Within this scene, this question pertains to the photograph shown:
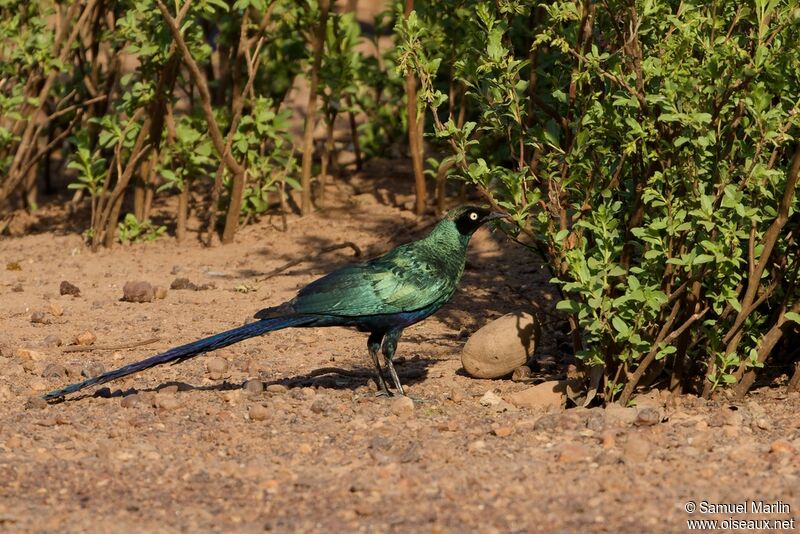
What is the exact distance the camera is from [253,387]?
20.6 feet

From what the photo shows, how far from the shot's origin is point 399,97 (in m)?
10.2

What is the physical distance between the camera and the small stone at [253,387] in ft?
20.4

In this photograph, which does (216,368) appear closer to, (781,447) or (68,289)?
(68,289)

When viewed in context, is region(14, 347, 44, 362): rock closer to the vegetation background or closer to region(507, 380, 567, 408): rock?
the vegetation background

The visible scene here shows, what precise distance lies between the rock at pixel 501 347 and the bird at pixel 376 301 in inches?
13.1

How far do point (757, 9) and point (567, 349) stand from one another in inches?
95.5

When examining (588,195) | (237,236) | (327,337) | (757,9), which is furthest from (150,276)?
(757,9)

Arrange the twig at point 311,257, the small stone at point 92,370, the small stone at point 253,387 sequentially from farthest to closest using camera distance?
the twig at point 311,257 < the small stone at point 92,370 < the small stone at point 253,387

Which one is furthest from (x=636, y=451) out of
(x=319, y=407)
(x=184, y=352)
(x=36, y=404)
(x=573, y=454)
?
(x=36, y=404)

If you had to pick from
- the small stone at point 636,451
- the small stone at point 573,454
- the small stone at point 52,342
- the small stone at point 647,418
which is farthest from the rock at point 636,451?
the small stone at point 52,342

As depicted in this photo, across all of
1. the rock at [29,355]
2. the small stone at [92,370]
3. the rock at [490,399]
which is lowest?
the rock at [29,355]

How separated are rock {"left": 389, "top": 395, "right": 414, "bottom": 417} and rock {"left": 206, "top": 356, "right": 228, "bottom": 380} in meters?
1.18

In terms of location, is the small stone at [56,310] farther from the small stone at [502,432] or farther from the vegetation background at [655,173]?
the small stone at [502,432]

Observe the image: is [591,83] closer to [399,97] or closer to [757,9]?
[757,9]
